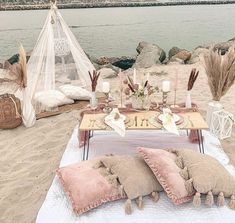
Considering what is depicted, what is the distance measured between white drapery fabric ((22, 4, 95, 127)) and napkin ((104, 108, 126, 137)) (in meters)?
1.89

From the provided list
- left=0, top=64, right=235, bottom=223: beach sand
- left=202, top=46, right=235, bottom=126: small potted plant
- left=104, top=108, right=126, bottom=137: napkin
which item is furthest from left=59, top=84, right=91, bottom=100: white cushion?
left=202, top=46, right=235, bottom=126: small potted plant

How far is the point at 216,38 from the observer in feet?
68.2

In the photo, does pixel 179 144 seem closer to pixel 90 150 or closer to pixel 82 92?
pixel 90 150

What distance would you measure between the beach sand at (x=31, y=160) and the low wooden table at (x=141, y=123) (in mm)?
467

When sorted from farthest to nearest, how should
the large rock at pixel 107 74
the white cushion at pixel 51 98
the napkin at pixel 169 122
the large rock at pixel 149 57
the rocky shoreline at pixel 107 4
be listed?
the rocky shoreline at pixel 107 4, the large rock at pixel 149 57, the large rock at pixel 107 74, the white cushion at pixel 51 98, the napkin at pixel 169 122

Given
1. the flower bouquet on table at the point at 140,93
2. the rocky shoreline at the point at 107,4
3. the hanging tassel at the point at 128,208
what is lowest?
the hanging tassel at the point at 128,208

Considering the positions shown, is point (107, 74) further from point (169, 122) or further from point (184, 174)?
point (184, 174)

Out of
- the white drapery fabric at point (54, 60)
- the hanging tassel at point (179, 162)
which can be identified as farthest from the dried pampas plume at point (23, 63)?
the hanging tassel at point (179, 162)

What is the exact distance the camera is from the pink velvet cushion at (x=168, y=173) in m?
2.59

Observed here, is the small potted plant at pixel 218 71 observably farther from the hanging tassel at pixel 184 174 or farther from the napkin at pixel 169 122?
the hanging tassel at pixel 184 174

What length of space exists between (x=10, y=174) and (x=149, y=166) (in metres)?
1.78

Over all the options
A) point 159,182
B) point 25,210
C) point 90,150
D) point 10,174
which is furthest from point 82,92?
point 159,182

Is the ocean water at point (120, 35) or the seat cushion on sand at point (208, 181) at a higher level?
the ocean water at point (120, 35)

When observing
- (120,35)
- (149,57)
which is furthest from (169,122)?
(120,35)
